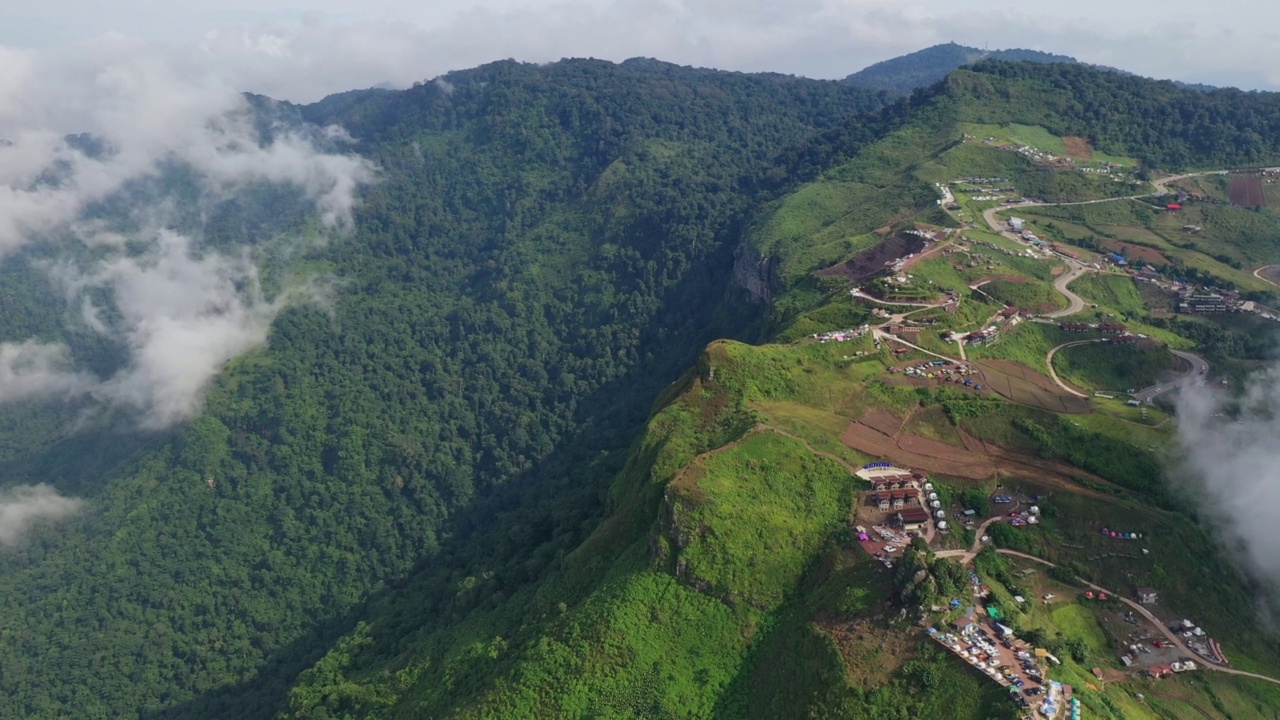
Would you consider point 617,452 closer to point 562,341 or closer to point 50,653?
point 562,341

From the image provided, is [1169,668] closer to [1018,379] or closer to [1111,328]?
[1018,379]

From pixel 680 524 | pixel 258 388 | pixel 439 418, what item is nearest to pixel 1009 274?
pixel 680 524

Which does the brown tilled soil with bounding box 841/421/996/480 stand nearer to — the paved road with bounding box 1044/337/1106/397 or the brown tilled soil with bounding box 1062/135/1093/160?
the paved road with bounding box 1044/337/1106/397

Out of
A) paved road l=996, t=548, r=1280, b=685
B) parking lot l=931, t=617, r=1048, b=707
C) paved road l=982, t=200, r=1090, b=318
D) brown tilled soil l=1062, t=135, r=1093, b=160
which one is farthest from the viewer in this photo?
brown tilled soil l=1062, t=135, r=1093, b=160

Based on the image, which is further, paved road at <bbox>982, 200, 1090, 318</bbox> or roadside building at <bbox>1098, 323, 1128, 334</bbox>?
paved road at <bbox>982, 200, 1090, 318</bbox>

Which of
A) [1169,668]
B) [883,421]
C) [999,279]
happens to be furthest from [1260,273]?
[1169,668]

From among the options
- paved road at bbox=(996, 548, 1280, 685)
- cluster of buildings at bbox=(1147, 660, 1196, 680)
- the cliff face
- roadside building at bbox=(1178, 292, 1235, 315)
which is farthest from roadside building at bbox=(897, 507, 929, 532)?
roadside building at bbox=(1178, 292, 1235, 315)

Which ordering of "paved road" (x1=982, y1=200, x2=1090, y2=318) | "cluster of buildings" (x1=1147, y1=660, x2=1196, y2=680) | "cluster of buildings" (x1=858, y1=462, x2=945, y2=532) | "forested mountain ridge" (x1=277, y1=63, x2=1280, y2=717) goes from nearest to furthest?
1. "cluster of buildings" (x1=1147, y1=660, x2=1196, y2=680)
2. "forested mountain ridge" (x1=277, y1=63, x2=1280, y2=717)
3. "cluster of buildings" (x1=858, y1=462, x2=945, y2=532)
4. "paved road" (x1=982, y1=200, x2=1090, y2=318)
